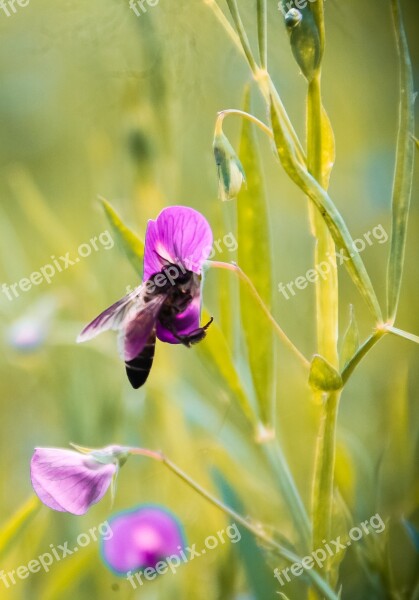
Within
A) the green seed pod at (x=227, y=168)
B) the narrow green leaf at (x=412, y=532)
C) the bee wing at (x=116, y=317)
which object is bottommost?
the narrow green leaf at (x=412, y=532)

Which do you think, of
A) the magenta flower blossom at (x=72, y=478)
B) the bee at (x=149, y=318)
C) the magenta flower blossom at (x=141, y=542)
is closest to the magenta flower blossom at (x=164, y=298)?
the bee at (x=149, y=318)

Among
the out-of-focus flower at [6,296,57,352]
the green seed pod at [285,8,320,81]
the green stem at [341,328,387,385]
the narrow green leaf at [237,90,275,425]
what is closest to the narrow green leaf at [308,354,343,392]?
the green stem at [341,328,387,385]

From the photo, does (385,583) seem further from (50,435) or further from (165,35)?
(165,35)

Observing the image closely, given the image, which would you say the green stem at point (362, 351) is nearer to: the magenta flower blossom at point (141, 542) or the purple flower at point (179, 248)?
the purple flower at point (179, 248)

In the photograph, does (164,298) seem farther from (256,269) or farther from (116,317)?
(256,269)

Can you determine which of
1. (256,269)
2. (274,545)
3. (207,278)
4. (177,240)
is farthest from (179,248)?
(207,278)

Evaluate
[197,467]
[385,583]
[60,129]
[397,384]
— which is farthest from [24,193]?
[385,583]
